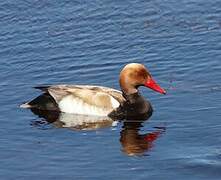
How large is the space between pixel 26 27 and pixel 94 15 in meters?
1.81

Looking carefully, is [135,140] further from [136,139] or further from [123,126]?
[123,126]

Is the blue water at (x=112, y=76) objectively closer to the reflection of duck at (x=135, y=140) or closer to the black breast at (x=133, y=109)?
the reflection of duck at (x=135, y=140)

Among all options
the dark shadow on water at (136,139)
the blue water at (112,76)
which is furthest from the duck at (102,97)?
the dark shadow on water at (136,139)

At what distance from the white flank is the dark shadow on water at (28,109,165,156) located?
124 millimetres

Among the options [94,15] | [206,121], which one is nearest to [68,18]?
[94,15]

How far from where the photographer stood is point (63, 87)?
15.6 m

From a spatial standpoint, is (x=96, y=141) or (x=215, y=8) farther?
(x=215, y=8)

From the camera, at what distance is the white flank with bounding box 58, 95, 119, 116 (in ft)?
51.1

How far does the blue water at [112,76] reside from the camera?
40.7ft

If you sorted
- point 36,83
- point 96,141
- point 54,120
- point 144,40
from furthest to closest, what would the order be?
1. point 144,40
2. point 36,83
3. point 54,120
4. point 96,141

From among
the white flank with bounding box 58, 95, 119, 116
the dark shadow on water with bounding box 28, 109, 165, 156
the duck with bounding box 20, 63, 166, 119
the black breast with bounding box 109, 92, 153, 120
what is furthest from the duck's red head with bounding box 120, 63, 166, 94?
the dark shadow on water with bounding box 28, 109, 165, 156

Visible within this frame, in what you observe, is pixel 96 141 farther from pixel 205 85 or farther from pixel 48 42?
pixel 48 42

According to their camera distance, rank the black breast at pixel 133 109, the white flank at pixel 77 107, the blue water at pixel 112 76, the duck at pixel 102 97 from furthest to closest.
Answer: the white flank at pixel 77 107
the duck at pixel 102 97
the black breast at pixel 133 109
the blue water at pixel 112 76

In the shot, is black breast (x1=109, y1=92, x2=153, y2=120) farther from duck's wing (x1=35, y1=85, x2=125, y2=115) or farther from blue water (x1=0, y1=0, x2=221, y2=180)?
blue water (x1=0, y1=0, x2=221, y2=180)
